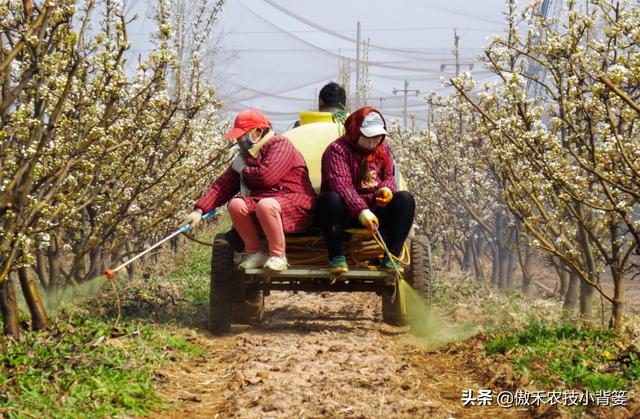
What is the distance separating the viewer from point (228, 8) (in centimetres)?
2886

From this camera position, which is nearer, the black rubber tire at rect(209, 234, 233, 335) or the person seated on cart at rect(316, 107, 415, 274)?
the person seated on cart at rect(316, 107, 415, 274)

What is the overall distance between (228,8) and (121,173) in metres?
21.2

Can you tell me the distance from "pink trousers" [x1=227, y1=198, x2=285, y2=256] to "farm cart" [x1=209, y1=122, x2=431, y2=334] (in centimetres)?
27

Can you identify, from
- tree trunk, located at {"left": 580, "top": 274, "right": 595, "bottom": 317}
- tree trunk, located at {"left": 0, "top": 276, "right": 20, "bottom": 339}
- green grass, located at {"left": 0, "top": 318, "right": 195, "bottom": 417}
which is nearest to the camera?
green grass, located at {"left": 0, "top": 318, "right": 195, "bottom": 417}

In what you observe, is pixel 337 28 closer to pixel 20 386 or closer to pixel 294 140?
pixel 294 140

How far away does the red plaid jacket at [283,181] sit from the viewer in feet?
26.8

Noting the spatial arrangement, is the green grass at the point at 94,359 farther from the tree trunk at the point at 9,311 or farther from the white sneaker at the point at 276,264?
the white sneaker at the point at 276,264

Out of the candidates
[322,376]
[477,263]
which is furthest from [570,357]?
[477,263]

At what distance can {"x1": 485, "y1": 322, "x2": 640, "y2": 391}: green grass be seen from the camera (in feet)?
18.7

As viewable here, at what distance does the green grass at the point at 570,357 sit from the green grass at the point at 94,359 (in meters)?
2.49

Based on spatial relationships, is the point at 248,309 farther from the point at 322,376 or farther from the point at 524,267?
the point at 524,267

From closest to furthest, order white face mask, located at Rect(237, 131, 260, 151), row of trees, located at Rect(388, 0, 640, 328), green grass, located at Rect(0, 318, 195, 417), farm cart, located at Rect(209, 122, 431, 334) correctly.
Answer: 1. green grass, located at Rect(0, 318, 195, 417)
2. row of trees, located at Rect(388, 0, 640, 328)
3. white face mask, located at Rect(237, 131, 260, 151)
4. farm cart, located at Rect(209, 122, 431, 334)

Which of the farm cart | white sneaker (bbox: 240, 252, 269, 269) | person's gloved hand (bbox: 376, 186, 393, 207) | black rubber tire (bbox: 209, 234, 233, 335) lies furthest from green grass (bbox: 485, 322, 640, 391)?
black rubber tire (bbox: 209, 234, 233, 335)

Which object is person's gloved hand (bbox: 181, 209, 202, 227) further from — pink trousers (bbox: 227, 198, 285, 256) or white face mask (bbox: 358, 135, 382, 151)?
white face mask (bbox: 358, 135, 382, 151)
